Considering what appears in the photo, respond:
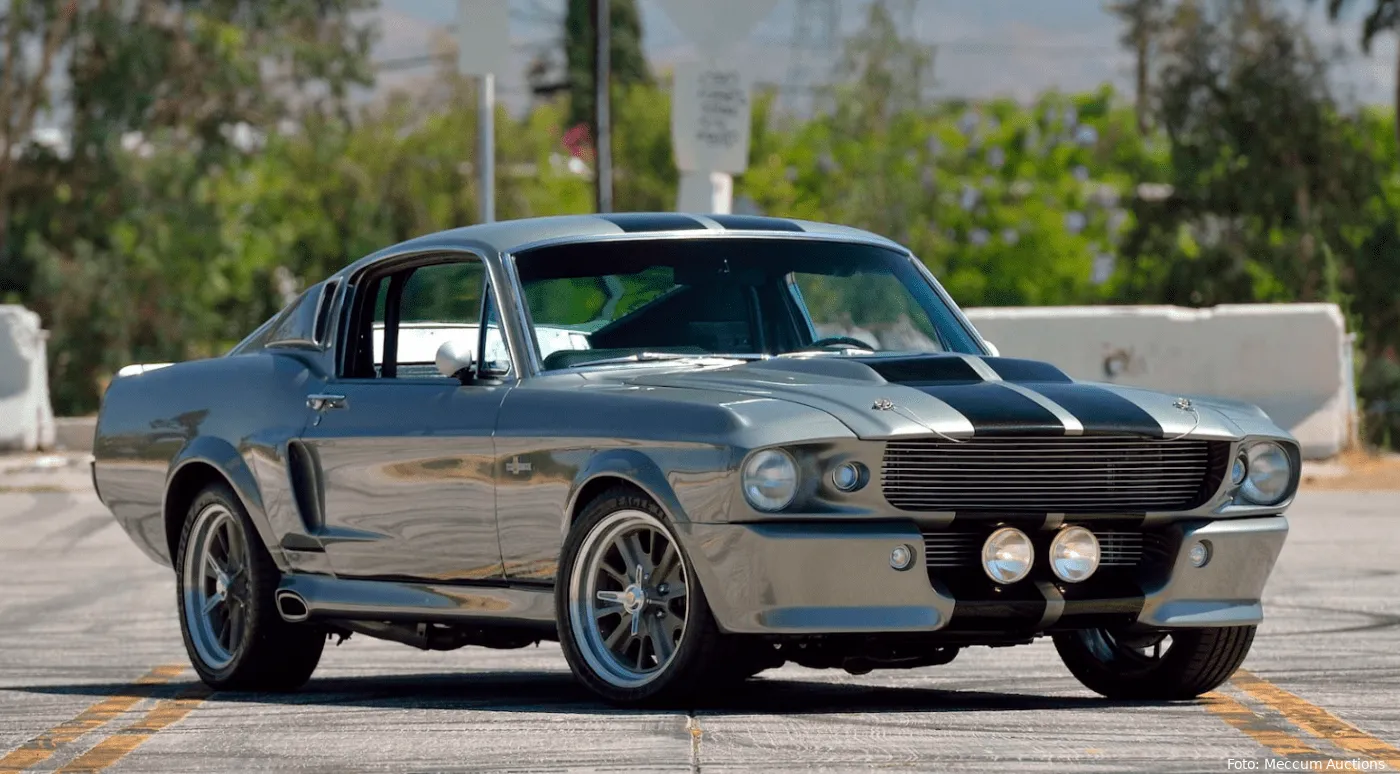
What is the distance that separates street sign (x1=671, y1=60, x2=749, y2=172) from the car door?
1405 cm

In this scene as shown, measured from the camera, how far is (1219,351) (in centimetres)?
2298

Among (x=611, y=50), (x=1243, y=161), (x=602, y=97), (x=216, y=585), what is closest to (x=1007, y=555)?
(x=216, y=585)

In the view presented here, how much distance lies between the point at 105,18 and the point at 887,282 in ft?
120

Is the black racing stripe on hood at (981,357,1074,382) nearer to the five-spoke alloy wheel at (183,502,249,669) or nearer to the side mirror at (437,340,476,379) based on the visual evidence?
the side mirror at (437,340,476,379)

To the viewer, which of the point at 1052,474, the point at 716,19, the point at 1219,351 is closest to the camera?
the point at 1052,474

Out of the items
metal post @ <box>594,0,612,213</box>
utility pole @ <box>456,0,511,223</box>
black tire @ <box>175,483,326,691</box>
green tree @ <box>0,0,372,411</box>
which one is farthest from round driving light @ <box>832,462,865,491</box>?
green tree @ <box>0,0,372,411</box>

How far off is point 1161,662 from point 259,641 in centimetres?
320

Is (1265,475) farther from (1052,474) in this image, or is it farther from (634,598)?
(634,598)

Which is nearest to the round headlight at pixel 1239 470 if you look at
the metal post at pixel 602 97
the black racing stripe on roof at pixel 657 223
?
the black racing stripe on roof at pixel 657 223

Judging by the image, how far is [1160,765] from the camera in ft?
21.8

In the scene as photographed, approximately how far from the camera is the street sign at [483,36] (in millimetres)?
24141

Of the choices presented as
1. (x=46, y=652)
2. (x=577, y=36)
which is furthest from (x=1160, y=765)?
(x=577, y=36)

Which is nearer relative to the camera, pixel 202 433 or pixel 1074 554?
pixel 1074 554

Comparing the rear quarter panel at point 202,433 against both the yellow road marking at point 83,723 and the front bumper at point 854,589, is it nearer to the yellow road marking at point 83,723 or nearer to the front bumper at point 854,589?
the yellow road marking at point 83,723
